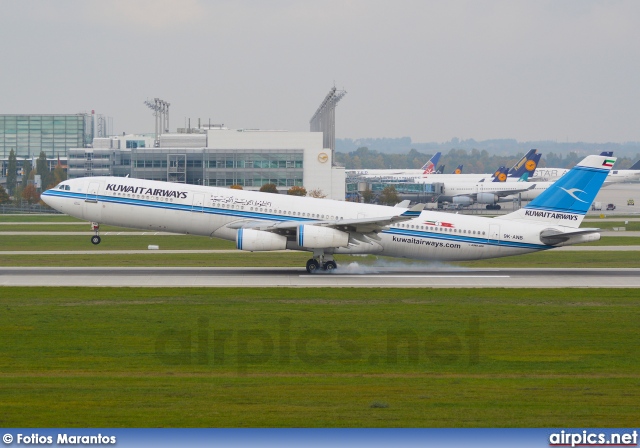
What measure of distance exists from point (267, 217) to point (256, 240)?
269cm

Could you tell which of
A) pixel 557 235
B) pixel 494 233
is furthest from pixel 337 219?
pixel 557 235

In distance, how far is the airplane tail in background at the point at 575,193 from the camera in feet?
145

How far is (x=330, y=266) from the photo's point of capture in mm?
45250

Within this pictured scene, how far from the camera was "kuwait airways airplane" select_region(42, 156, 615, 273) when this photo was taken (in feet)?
144

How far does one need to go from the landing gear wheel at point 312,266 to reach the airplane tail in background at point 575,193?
458 inches

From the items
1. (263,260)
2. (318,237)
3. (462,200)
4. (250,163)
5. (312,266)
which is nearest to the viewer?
(318,237)

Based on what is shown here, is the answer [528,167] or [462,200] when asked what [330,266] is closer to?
[462,200]

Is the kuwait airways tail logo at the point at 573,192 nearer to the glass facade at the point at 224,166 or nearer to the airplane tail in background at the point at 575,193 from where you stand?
the airplane tail in background at the point at 575,193

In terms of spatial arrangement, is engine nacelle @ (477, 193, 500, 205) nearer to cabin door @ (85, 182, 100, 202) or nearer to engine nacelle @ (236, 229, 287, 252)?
engine nacelle @ (236, 229, 287, 252)

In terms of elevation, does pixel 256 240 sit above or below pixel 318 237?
below

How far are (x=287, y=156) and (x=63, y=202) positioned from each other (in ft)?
254

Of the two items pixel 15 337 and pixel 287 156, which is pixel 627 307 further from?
pixel 287 156

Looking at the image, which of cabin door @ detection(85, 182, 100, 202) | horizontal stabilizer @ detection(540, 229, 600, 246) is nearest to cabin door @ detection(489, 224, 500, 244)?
horizontal stabilizer @ detection(540, 229, 600, 246)

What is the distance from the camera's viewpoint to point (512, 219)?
46.3 m
